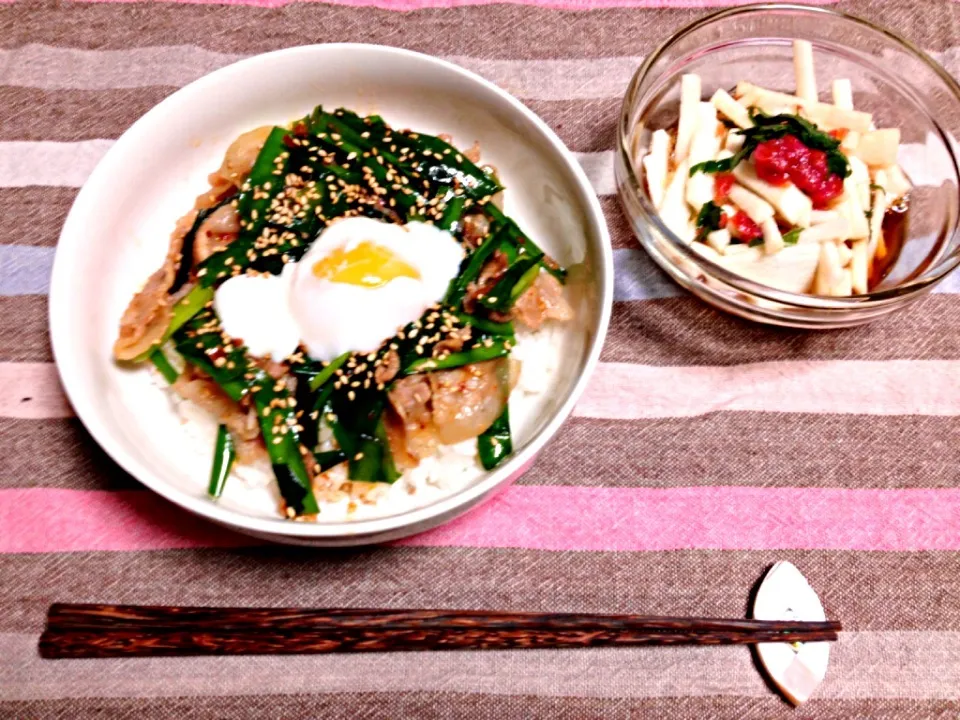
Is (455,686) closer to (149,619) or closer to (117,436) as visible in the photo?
(149,619)

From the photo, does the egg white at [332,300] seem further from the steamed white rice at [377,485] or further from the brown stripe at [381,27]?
the brown stripe at [381,27]

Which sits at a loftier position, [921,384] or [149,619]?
[921,384]

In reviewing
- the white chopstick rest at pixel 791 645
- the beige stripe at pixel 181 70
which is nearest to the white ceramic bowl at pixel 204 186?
the beige stripe at pixel 181 70

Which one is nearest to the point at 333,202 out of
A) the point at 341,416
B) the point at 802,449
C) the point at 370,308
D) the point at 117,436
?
the point at 370,308

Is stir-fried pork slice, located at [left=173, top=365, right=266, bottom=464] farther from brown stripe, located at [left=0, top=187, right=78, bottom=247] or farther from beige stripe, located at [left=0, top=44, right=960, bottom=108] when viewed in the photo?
beige stripe, located at [left=0, top=44, right=960, bottom=108]

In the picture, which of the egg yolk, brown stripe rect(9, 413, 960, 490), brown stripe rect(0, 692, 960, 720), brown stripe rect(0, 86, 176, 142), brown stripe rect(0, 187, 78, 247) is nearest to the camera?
brown stripe rect(0, 692, 960, 720)

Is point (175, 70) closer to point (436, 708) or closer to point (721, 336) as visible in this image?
point (721, 336)

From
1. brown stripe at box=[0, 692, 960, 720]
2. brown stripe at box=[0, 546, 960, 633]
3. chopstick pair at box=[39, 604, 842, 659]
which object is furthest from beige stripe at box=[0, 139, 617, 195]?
brown stripe at box=[0, 692, 960, 720]
